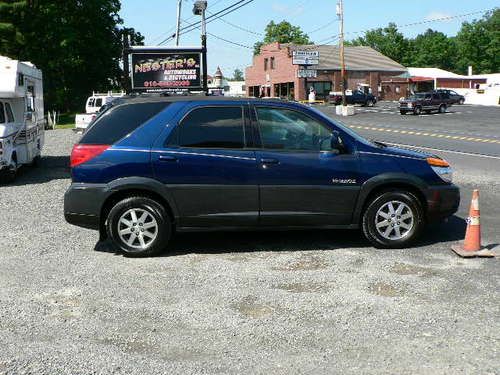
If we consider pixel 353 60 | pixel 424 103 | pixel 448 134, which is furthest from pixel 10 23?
pixel 353 60

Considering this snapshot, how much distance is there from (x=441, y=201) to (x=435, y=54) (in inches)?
4955

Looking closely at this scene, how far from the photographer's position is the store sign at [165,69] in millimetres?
18261

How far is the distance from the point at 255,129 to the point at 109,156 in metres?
1.65

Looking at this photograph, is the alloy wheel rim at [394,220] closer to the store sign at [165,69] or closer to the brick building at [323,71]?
the store sign at [165,69]

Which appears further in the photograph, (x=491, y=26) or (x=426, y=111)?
(x=491, y=26)

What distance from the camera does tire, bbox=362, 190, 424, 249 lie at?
22.1 ft

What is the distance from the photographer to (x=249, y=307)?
16.5ft

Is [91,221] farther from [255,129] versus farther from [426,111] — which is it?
[426,111]

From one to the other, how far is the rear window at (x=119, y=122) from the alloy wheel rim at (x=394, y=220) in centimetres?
279

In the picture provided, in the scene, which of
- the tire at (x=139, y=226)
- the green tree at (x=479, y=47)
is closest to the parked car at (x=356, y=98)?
the tire at (x=139, y=226)

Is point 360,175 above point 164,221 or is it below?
above

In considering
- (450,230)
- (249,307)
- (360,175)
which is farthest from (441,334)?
(450,230)

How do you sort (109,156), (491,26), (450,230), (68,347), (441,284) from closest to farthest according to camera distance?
1. (68,347)
2. (441,284)
3. (109,156)
4. (450,230)
5. (491,26)

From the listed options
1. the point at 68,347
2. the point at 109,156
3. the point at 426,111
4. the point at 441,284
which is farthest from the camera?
the point at 426,111
